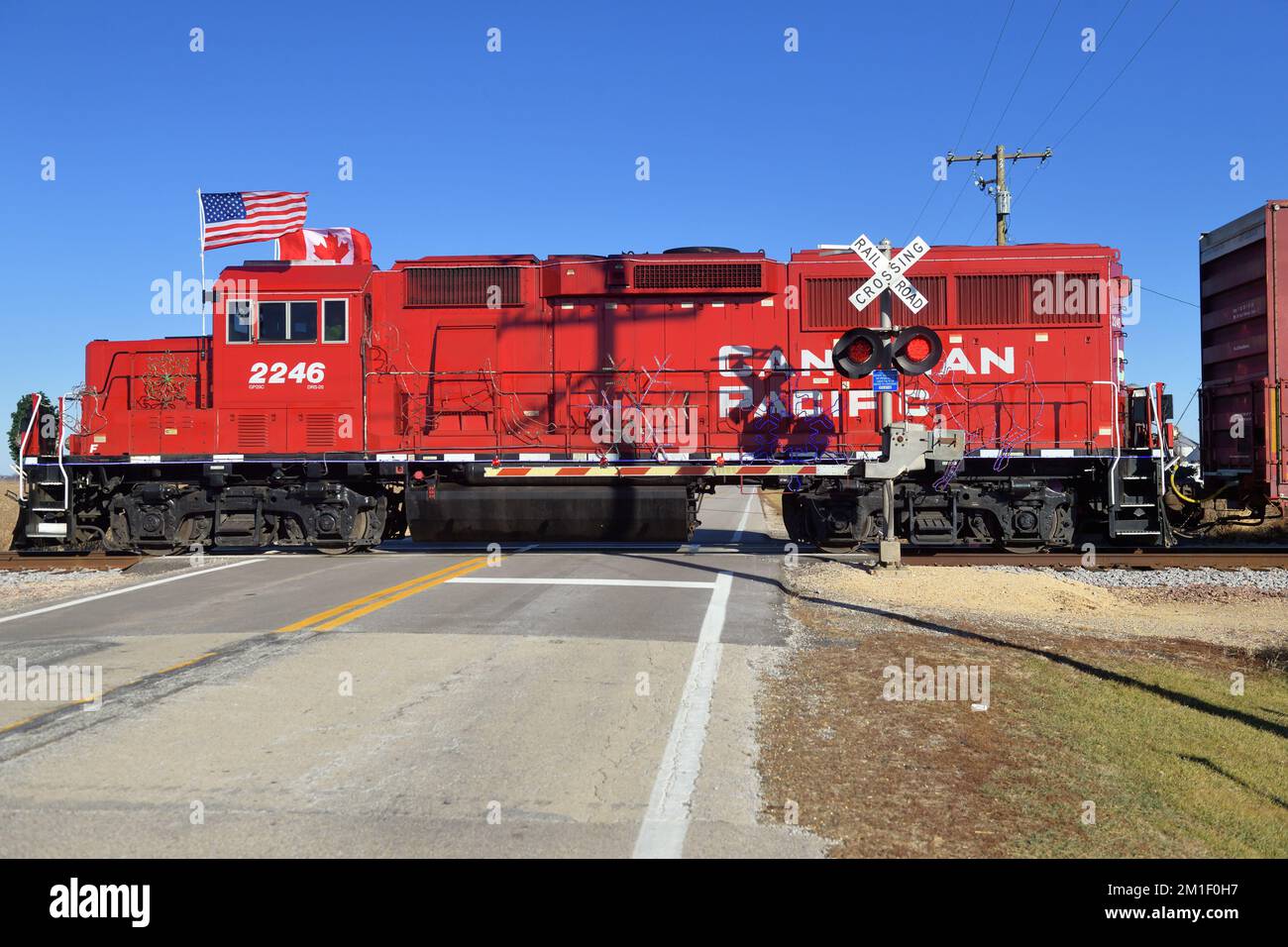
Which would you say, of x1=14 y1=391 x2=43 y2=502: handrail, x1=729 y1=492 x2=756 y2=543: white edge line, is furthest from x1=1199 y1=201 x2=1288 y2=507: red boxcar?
x1=14 y1=391 x2=43 y2=502: handrail

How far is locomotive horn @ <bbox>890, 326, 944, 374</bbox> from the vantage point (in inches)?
468

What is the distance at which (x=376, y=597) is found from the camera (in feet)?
37.4

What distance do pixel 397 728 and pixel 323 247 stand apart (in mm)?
13098

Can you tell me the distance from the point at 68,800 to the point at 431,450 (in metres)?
11.6

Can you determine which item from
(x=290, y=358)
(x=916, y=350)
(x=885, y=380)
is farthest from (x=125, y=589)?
(x=916, y=350)

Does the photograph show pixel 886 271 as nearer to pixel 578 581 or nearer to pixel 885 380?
pixel 885 380

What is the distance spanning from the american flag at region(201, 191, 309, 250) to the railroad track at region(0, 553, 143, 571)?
18.1ft

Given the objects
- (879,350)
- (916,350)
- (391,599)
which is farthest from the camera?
(916,350)

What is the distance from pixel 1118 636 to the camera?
9438 millimetres

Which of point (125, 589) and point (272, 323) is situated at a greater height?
point (272, 323)

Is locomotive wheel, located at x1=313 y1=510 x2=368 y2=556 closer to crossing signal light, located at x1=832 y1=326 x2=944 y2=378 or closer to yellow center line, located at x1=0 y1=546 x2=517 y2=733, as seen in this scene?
yellow center line, located at x1=0 y1=546 x2=517 y2=733

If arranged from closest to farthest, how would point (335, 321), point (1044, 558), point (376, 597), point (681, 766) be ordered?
point (681, 766)
point (376, 597)
point (1044, 558)
point (335, 321)

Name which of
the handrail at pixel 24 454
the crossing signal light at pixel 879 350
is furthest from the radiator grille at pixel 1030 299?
the handrail at pixel 24 454

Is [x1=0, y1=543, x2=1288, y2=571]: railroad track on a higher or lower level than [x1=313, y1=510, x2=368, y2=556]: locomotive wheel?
lower
